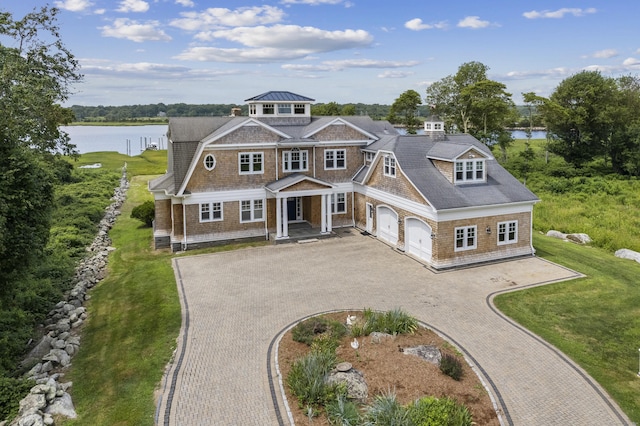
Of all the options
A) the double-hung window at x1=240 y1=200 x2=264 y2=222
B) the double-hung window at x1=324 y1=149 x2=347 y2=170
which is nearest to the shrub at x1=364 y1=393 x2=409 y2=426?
the double-hung window at x1=240 y1=200 x2=264 y2=222

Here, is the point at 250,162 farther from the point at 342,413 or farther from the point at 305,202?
the point at 342,413

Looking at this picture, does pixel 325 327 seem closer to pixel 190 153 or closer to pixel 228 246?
pixel 228 246

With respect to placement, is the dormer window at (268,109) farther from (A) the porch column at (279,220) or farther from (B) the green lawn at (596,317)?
(B) the green lawn at (596,317)

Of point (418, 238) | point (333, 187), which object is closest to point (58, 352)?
point (418, 238)

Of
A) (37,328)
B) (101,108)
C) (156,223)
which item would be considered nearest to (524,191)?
(156,223)

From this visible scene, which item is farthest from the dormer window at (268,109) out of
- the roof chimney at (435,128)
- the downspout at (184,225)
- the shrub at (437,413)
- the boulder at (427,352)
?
the shrub at (437,413)

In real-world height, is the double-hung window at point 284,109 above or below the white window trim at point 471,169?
above

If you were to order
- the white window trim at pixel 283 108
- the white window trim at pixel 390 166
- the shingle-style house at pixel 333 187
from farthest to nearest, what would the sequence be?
the white window trim at pixel 283 108
the white window trim at pixel 390 166
the shingle-style house at pixel 333 187
